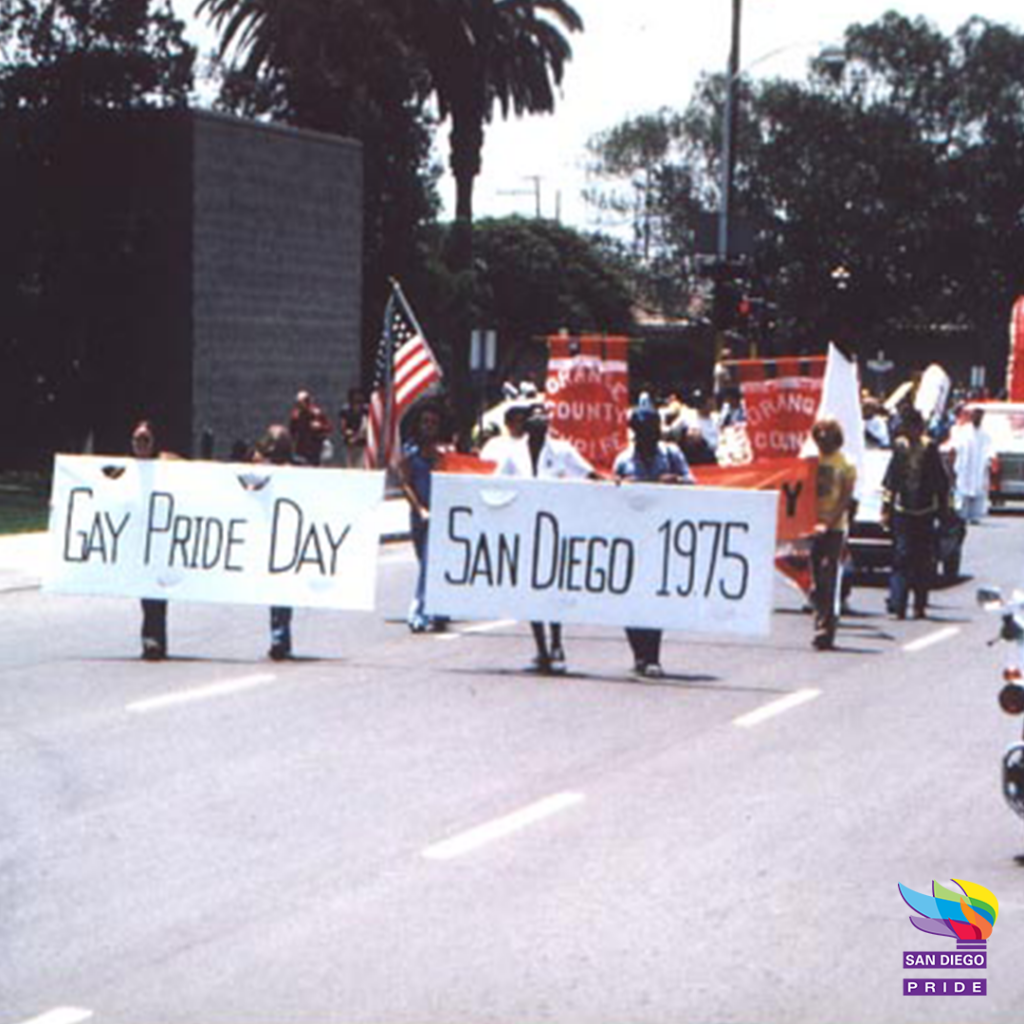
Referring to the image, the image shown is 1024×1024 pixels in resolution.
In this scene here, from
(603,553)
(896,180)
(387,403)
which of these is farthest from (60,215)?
(896,180)

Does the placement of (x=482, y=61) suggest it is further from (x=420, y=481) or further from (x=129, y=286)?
(x=420, y=481)

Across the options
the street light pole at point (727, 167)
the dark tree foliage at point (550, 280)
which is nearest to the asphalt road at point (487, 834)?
the street light pole at point (727, 167)

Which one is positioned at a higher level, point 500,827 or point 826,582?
point 826,582

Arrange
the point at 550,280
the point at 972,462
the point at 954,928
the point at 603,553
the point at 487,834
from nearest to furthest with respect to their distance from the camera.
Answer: the point at 954,928
the point at 487,834
the point at 603,553
the point at 972,462
the point at 550,280

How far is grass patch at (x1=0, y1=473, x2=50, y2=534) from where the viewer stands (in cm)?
3272

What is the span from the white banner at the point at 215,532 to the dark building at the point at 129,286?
2408cm

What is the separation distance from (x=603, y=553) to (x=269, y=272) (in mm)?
29703

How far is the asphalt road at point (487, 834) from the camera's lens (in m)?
8.08

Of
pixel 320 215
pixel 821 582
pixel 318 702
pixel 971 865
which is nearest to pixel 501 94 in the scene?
pixel 320 215

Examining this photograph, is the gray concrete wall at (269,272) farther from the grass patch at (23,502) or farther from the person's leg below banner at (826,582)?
the person's leg below banner at (826,582)

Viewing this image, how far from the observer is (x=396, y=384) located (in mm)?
→ 28047

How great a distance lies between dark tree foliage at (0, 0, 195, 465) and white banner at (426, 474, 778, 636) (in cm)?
2634

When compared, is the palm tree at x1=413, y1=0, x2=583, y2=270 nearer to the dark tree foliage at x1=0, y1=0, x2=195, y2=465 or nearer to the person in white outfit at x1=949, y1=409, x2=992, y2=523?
the dark tree foliage at x1=0, y1=0, x2=195, y2=465

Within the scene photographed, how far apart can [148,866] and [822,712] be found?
618cm
